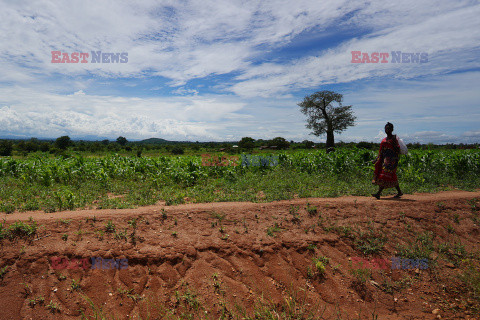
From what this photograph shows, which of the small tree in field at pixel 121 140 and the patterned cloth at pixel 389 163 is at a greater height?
the small tree in field at pixel 121 140

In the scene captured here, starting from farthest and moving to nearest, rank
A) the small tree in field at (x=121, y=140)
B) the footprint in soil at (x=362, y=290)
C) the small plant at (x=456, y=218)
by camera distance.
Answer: the small tree in field at (x=121, y=140)
the small plant at (x=456, y=218)
the footprint in soil at (x=362, y=290)

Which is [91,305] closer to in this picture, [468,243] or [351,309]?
[351,309]

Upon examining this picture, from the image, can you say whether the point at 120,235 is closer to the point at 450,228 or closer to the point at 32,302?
the point at 32,302

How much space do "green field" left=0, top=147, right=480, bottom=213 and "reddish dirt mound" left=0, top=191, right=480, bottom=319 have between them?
1857 millimetres

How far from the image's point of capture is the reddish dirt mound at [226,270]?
158 inches

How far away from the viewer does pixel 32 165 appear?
12.8 metres

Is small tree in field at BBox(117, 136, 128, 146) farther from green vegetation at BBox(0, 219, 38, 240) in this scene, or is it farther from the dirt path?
green vegetation at BBox(0, 219, 38, 240)

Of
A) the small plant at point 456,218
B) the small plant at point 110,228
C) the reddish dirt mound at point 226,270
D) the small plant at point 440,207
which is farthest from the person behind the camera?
the small plant at point 440,207

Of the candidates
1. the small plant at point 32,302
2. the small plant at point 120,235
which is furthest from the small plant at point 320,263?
the small plant at point 32,302

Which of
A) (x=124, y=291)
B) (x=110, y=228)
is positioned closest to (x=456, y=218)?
(x=124, y=291)

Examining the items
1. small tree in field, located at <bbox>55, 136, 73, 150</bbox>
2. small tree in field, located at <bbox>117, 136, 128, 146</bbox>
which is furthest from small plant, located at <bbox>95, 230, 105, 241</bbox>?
small tree in field, located at <bbox>117, 136, 128, 146</bbox>

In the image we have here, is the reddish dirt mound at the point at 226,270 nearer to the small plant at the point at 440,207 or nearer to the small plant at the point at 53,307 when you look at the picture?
the small plant at the point at 53,307

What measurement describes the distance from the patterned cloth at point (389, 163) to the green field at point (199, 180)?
840 millimetres

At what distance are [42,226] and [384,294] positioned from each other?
6934 mm
